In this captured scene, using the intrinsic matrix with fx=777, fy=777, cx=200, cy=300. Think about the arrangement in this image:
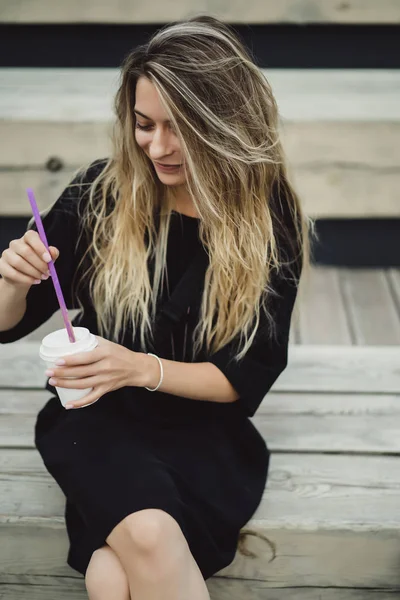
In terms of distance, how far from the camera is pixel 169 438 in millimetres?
1345

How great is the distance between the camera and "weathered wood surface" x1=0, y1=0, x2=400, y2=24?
2.39m

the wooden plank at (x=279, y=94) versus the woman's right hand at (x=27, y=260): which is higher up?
the woman's right hand at (x=27, y=260)

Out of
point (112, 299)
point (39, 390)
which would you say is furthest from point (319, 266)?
point (112, 299)

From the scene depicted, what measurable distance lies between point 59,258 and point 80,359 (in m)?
0.33

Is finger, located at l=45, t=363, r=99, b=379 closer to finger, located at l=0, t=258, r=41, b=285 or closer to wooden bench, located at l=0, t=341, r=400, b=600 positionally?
finger, located at l=0, t=258, r=41, b=285

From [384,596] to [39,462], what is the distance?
2.23 ft

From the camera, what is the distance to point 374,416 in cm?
163

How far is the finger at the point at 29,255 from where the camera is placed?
113 cm

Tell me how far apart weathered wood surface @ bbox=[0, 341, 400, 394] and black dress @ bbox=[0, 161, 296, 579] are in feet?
1.10

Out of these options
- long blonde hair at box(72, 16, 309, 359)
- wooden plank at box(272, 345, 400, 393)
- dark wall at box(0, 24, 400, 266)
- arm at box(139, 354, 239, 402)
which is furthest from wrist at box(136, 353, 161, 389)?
dark wall at box(0, 24, 400, 266)

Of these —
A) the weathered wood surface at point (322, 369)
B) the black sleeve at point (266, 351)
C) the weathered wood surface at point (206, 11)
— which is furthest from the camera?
the weathered wood surface at point (206, 11)

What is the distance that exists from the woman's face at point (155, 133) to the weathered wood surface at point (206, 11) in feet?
4.30

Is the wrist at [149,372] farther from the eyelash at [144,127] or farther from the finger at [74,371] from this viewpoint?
the eyelash at [144,127]

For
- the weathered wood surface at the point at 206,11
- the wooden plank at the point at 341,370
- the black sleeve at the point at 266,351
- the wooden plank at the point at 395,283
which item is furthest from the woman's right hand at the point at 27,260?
the weathered wood surface at the point at 206,11
